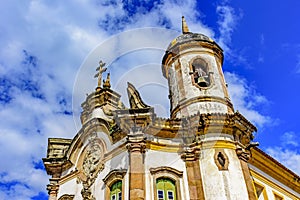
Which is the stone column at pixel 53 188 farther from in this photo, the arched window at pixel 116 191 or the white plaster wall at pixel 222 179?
the white plaster wall at pixel 222 179

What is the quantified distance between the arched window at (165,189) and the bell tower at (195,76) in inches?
176

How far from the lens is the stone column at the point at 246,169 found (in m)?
15.9

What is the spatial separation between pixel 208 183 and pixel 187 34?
10.9 meters

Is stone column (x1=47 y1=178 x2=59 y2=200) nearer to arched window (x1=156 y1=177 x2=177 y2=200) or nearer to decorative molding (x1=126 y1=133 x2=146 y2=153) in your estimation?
decorative molding (x1=126 y1=133 x2=146 y2=153)

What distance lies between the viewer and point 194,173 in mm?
16109

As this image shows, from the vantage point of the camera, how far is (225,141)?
665 inches

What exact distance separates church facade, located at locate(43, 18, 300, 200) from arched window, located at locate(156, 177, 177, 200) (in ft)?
0.15

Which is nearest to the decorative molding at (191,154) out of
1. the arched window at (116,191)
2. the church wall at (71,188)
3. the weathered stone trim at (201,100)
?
the arched window at (116,191)

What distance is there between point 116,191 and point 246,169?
623 cm

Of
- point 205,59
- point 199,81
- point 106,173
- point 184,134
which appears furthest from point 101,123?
point 205,59

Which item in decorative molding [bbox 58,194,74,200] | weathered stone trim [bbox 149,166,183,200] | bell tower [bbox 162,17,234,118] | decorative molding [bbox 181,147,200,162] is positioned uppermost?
bell tower [bbox 162,17,234,118]

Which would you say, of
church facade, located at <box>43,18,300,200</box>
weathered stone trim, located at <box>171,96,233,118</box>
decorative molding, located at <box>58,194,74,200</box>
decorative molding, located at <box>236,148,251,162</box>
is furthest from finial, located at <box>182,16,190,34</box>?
decorative molding, located at <box>58,194,74,200</box>

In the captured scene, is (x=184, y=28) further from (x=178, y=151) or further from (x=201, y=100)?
(x=178, y=151)

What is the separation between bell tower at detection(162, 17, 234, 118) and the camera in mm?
19394
